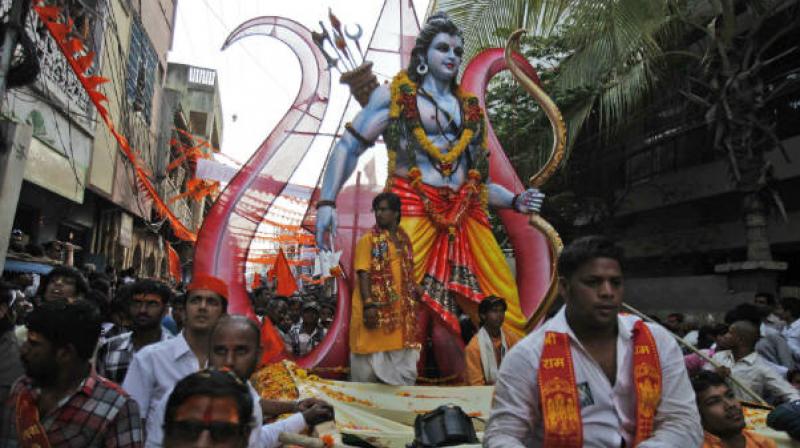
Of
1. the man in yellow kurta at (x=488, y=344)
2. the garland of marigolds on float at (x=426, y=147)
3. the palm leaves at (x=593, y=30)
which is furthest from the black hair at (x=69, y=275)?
the palm leaves at (x=593, y=30)

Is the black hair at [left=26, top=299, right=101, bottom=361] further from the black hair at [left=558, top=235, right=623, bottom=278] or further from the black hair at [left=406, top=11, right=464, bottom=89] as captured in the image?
the black hair at [left=406, top=11, right=464, bottom=89]

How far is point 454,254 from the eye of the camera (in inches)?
210

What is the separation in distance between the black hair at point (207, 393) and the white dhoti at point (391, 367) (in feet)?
9.32

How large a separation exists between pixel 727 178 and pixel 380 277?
11362 millimetres

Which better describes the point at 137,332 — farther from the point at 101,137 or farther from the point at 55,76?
the point at 101,137

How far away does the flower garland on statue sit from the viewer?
4660 millimetres

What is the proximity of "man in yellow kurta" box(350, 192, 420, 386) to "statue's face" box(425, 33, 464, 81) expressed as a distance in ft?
4.23

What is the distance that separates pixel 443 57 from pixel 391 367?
8.29ft

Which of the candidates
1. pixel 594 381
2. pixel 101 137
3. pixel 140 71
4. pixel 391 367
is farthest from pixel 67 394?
pixel 140 71

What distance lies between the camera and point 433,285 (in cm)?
518

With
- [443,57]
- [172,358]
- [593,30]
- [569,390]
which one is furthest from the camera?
[593,30]

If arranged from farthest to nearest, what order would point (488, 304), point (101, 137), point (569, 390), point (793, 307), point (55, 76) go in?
1. point (101, 137)
2. point (55, 76)
3. point (793, 307)
4. point (488, 304)
5. point (569, 390)

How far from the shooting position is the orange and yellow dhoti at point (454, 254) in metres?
5.20

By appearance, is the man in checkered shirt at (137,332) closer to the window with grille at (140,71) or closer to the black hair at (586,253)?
the black hair at (586,253)
